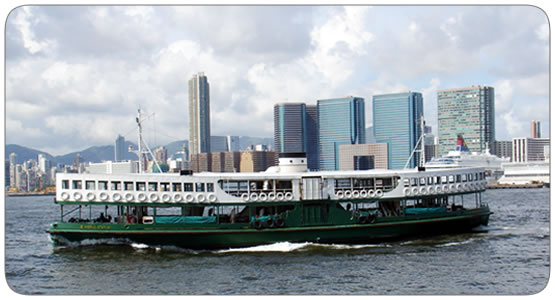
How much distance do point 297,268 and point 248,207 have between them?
7.06 metres

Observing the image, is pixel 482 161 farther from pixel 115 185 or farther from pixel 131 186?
pixel 115 185

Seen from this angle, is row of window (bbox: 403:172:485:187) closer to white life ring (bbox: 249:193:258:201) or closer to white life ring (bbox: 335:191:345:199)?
white life ring (bbox: 335:191:345:199)

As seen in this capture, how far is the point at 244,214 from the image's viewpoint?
31438 mm

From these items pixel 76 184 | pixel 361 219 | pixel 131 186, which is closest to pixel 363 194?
pixel 361 219

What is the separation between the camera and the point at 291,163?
108ft

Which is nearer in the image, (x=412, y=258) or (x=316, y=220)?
(x=412, y=258)

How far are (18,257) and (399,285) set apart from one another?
64.9ft

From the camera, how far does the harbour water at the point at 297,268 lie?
21984 mm

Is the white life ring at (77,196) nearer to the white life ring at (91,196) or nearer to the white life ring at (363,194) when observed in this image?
the white life ring at (91,196)

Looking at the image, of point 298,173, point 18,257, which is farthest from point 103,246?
point 298,173

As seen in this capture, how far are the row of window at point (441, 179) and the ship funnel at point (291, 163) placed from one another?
227 inches

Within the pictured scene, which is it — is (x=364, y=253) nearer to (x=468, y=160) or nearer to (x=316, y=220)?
(x=316, y=220)

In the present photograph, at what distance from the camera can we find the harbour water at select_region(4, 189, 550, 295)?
21984 mm

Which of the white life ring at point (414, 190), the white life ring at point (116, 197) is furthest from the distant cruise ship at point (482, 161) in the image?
the white life ring at point (116, 197)
